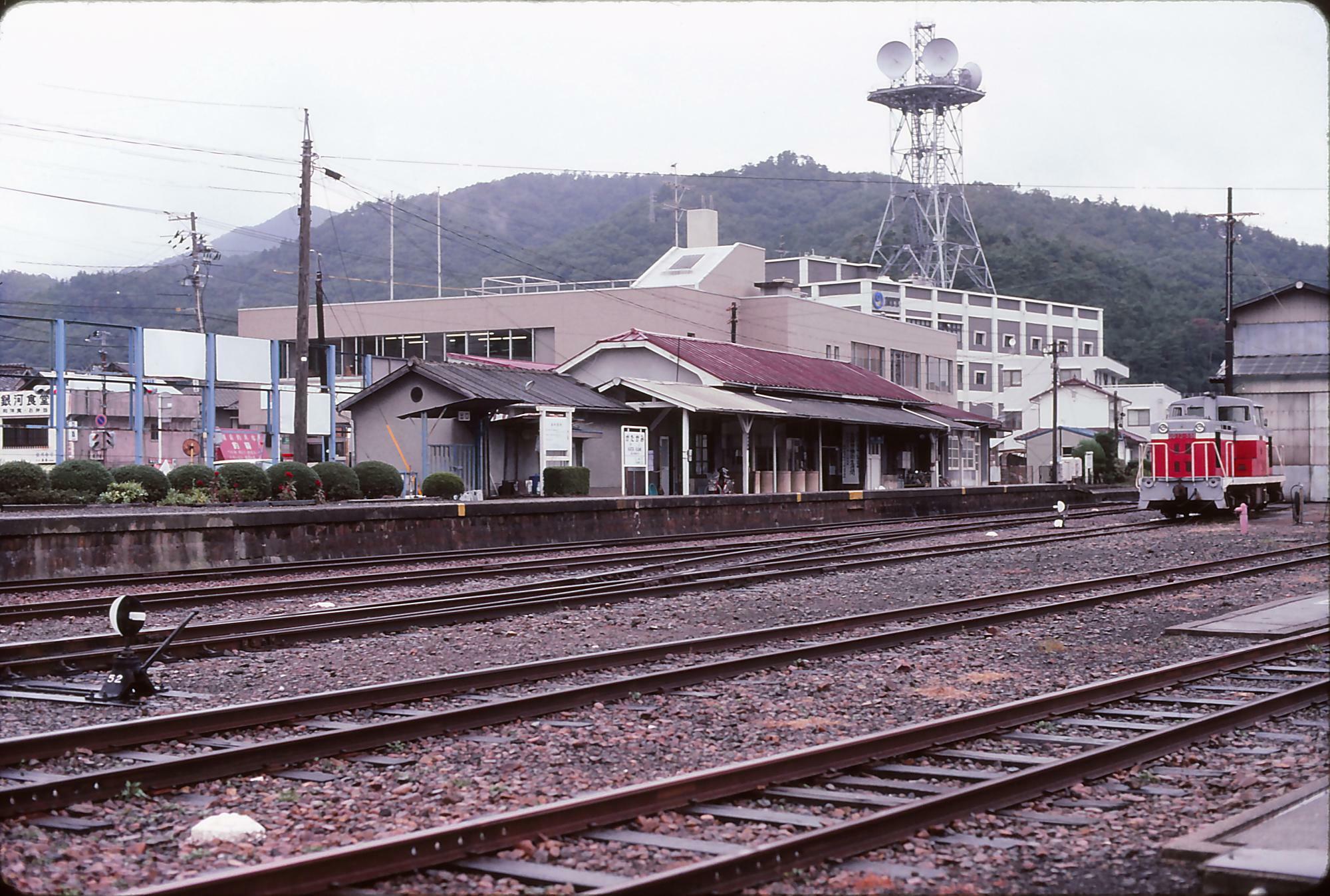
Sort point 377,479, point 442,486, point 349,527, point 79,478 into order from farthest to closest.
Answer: point 377,479
point 442,486
point 79,478
point 349,527

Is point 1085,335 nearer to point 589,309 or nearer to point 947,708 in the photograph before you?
point 589,309

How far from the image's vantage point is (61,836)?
Answer: 5938 millimetres

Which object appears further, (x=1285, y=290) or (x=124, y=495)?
(x=1285, y=290)

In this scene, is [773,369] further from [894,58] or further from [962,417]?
[894,58]

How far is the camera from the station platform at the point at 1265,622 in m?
12.1

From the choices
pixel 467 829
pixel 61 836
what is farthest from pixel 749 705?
pixel 61 836

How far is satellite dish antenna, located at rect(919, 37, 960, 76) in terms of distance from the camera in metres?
90.2

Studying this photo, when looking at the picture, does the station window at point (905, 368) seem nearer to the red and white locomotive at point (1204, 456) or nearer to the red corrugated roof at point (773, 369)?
the red corrugated roof at point (773, 369)

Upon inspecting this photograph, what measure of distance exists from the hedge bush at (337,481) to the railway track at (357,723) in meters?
21.4

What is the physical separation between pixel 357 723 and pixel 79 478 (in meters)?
24.3

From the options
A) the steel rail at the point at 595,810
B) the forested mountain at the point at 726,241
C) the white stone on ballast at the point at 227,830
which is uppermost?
the forested mountain at the point at 726,241

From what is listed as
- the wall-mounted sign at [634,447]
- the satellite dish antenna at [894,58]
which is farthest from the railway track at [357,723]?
the satellite dish antenna at [894,58]

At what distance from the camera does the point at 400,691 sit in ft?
29.7

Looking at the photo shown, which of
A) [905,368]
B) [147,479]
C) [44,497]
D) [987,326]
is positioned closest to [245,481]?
[147,479]
